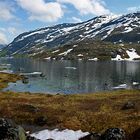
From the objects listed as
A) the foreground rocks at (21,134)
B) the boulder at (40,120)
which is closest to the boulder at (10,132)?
the foreground rocks at (21,134)

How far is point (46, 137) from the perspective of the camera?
1698 inches

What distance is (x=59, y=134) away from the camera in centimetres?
4438

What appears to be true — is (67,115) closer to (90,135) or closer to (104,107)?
(104,107)

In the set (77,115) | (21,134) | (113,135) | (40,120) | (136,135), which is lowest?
(136,135)

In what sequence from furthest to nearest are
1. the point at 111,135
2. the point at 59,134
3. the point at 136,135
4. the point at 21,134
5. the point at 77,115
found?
1. the point at 77,115
2. the point at 59,134
3. the point at 136,135
4. the point at 111,135
5. the point at 21,134

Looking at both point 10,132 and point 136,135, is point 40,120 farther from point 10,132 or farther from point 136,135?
point 136,135

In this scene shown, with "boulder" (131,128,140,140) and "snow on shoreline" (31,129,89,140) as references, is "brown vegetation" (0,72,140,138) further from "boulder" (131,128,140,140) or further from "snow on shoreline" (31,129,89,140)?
"snow on shoreline" (31,129,89,140)

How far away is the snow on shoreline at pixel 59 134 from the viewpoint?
4281 cm

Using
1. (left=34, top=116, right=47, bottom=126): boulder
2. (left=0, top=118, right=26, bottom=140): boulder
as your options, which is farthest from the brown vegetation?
(left=0, top=118, right=26, bottom=140): boulder

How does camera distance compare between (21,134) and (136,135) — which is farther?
(136,135)

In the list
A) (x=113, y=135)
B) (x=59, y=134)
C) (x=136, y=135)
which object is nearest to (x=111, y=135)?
(x=113, y=135)

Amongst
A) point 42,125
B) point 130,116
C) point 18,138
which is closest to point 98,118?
point 130,116

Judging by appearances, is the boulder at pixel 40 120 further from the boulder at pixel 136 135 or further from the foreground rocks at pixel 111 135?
the boulder at pixel 136 135

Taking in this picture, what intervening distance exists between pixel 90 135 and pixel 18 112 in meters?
19.8
